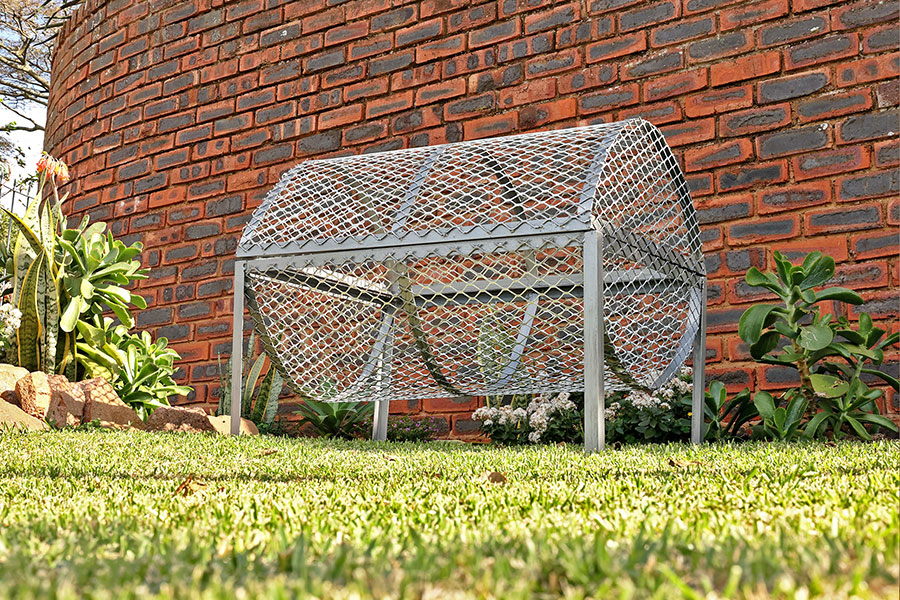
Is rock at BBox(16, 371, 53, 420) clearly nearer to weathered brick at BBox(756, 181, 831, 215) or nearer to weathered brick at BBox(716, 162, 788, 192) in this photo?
weathered brick at BBox(716, 162, 788, 192)

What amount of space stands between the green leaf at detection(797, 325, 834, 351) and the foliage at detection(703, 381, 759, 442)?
1.48 feet

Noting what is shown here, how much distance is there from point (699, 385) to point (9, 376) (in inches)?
127

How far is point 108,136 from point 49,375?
3093mm

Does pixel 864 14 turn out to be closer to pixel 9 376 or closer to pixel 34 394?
pixel 34 394

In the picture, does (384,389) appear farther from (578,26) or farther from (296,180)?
(578,26)

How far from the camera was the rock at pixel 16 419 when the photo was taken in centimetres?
366

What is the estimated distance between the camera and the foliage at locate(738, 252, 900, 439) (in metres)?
3.45

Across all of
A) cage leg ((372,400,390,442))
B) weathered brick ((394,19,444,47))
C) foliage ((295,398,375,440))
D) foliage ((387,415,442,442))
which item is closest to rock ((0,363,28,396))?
foliage ((295,398,375,440))

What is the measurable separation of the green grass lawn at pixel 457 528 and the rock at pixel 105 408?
5.34ft

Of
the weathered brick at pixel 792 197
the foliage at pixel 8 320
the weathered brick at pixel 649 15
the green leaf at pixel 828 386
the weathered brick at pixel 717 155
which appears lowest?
the green leaf at pixel 828 386

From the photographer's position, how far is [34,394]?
3990 millimetres

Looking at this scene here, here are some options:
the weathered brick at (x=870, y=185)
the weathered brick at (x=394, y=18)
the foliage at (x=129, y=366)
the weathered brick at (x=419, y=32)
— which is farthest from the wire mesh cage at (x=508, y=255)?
the weathered brick at (x=394, y=18)

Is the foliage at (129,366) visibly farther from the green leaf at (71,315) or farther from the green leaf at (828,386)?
the green leaf at (828,386)

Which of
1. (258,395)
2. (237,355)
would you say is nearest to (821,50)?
(237,355)
